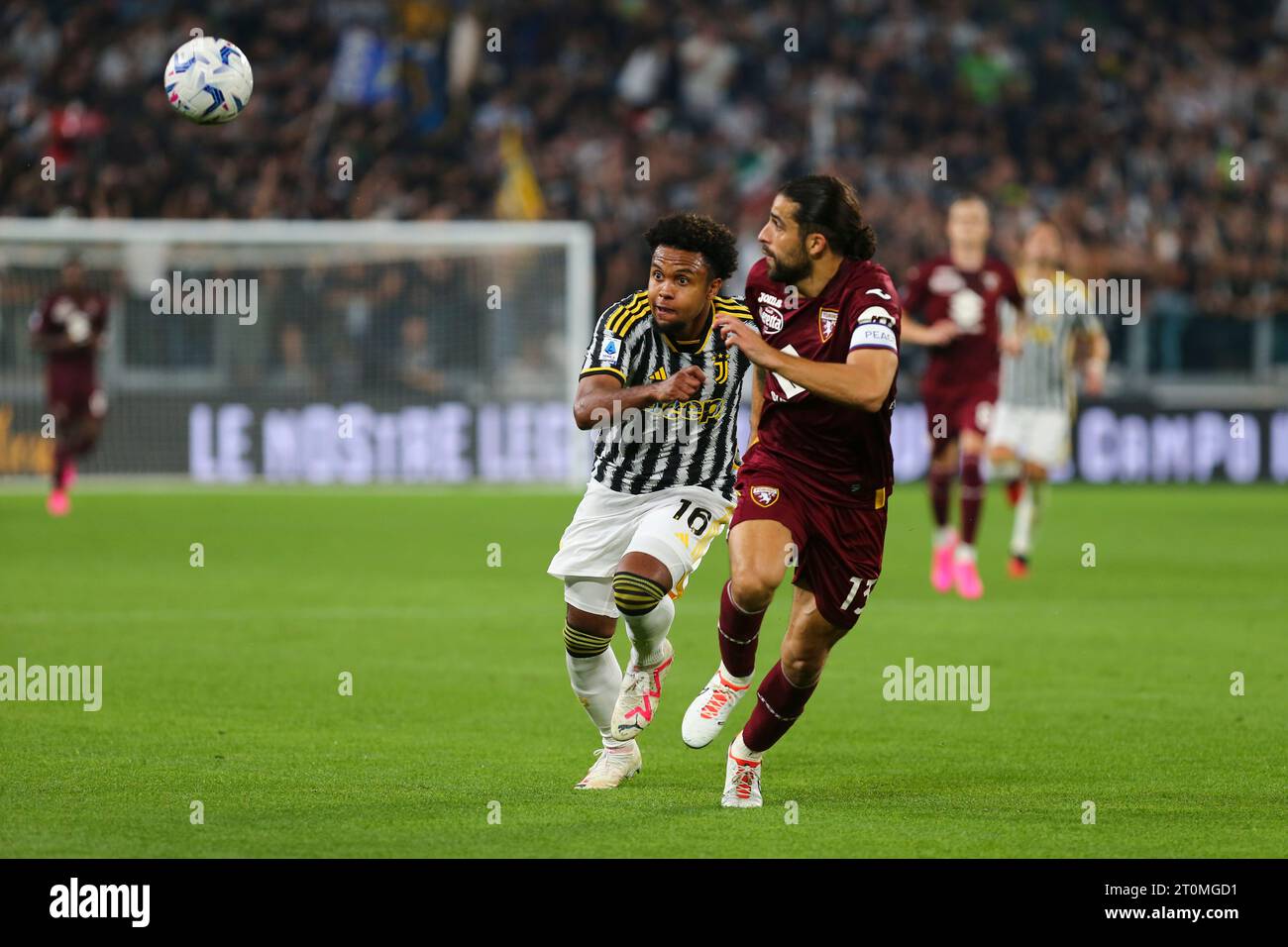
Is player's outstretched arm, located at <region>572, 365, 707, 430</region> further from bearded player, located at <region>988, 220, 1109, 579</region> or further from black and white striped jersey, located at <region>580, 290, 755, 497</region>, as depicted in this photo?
bearded player, located at <region>988, 220, 1109, 579</region>

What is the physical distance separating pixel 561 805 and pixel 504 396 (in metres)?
17.4

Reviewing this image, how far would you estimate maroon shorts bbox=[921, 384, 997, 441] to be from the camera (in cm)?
1395

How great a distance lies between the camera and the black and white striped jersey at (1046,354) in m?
15.8

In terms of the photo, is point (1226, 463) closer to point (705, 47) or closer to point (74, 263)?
point (705, 47)

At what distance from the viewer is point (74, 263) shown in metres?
20.2

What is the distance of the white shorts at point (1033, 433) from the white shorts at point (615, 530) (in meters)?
8.49

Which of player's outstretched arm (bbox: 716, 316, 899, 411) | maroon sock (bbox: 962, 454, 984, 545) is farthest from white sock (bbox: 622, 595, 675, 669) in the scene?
maroon sock (bbox: 962, 454, 984, 545)

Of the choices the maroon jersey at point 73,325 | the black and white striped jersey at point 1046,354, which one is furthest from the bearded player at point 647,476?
the maroon jersey at point 73,325

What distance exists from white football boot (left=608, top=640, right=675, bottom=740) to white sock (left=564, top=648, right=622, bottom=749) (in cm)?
5

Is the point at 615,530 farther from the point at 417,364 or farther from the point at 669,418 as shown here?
the point at 417,364

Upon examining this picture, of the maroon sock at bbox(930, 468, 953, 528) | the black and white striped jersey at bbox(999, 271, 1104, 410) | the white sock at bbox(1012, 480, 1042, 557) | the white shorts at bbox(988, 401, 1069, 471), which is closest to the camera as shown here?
the maroon sock at bbox(930, 468, 953, 528)

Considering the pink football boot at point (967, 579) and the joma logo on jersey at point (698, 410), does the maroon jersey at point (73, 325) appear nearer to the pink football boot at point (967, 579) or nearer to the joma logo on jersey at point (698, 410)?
the pink football boot at point (967, 579)

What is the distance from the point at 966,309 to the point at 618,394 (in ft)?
25.4
